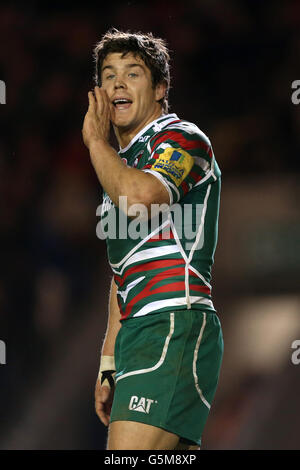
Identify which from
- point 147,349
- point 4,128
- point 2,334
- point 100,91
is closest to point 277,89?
point 4,128

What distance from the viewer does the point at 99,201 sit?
17.9 feet

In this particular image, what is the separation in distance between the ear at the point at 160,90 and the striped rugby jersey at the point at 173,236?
0.28 m

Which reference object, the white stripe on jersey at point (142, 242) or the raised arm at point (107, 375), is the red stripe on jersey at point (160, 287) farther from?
the raised arm at point (107, 375)

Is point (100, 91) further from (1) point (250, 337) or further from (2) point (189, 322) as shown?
(1) point (250, 337)

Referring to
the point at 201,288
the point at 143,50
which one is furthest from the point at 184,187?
the point at 143,50

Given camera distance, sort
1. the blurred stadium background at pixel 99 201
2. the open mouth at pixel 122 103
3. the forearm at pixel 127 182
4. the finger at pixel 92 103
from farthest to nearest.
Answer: the blurred stadium background at pixel 99 201 < the open mouth at pixel 122 103 < the finger at pixel 92 103 < the forearm at pixel 127 182

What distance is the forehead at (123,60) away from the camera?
2.67m

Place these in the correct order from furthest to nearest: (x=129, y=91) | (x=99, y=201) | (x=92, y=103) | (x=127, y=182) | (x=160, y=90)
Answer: (x=99, y=201) < (x=160, y=90) < (x=129, y=91) < (x=92, y=103) < (x=127, y=182)

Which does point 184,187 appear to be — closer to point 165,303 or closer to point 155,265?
point 155,265

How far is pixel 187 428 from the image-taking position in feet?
7.39

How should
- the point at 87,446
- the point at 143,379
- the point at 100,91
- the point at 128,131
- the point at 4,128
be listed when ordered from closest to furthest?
the point at 143,379 < the point at 100,91 < the point at 128,131 < the point at 87,446 < the point at 4,128

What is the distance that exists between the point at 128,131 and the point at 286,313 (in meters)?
2.39

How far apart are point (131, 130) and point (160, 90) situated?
0.21 meters

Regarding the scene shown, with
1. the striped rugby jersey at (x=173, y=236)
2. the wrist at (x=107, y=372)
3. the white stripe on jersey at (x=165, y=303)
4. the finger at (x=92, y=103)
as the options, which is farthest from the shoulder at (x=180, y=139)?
the wrist at (x=107, y=372)
